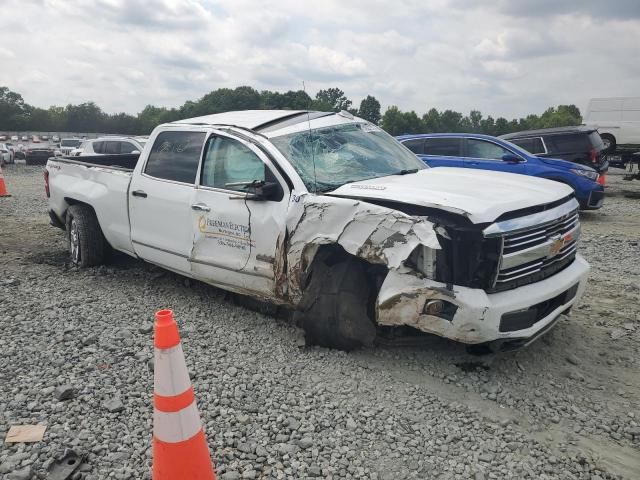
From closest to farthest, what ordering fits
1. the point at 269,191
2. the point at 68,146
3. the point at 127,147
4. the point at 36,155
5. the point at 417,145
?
the point at 269,191 → the point at 417,145 → the point at 127,147 → the point at 36,155 → the point at 68,146

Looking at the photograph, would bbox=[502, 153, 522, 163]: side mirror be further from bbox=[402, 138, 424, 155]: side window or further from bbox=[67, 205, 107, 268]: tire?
bbox=[67, 205, 107, 268]: tire

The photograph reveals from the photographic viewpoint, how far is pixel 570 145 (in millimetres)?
11359

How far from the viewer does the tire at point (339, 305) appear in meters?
3.60

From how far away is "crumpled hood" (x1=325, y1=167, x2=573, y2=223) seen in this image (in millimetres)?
3090

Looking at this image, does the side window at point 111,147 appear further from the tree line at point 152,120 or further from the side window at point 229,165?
the tree line at point 152,120

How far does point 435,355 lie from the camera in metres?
3.70

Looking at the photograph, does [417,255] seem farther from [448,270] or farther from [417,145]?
[417,145]

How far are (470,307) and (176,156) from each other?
3061 mm

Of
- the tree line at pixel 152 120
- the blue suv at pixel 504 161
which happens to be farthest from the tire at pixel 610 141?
the tree line at pixel 152 120

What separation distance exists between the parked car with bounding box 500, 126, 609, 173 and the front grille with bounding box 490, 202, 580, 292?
8583mm

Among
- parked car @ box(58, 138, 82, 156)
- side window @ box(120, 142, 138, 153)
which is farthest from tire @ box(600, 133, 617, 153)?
parked car @ box(58, 138, 82, 156)

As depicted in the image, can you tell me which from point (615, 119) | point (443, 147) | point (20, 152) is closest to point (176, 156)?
point (443, 147)

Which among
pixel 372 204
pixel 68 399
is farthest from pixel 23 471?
pixel 372 204

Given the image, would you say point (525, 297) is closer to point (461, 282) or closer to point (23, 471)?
point (461, 282)
